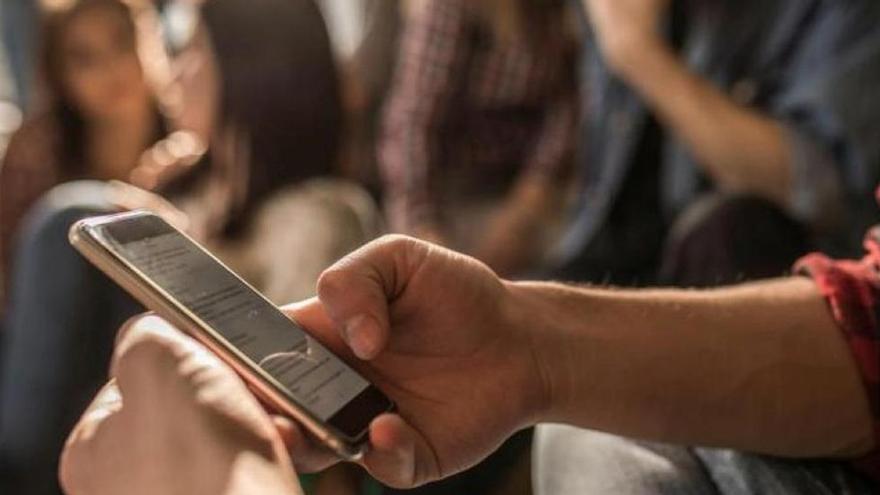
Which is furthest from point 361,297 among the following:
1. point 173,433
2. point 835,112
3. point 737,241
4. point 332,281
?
point 835,112

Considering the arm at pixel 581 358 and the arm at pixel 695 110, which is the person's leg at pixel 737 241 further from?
the arm at pixel 581 358

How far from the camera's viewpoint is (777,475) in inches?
27.8

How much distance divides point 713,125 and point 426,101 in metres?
0.45

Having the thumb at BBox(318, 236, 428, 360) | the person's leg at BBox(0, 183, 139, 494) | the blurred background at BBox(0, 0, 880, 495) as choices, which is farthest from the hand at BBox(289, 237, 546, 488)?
the person's leg at BBox(0, 183, 139, 494)

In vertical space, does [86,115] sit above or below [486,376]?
below

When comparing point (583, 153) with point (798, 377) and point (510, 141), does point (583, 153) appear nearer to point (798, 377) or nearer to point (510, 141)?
point (510, 141)

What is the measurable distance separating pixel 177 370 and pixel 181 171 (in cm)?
111

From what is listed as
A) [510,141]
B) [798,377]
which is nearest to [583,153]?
[510,141]

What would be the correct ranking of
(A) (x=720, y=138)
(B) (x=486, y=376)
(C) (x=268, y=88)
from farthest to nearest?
(C) (x=268, y=88) → (A) (x=720, y=138) → (B) (x=486, y=376)

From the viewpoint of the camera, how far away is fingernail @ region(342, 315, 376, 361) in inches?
24.6

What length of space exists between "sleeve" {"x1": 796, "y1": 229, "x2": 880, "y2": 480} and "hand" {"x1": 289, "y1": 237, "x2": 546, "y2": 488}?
0.20 meters

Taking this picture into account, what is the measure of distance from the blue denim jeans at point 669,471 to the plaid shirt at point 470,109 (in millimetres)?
883

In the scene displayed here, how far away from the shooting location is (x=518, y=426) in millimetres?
695

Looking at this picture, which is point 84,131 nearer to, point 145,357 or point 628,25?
point 628,25
